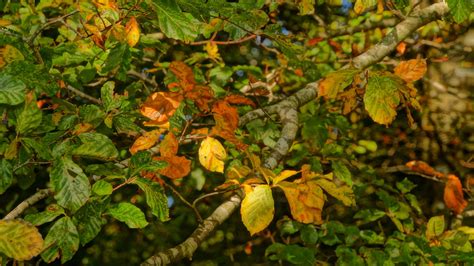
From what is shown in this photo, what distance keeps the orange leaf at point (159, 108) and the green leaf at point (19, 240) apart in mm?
810

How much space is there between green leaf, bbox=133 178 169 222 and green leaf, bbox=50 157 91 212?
168 millimetres

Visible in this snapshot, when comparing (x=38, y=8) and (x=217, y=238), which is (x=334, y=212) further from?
(x=38, y=8)

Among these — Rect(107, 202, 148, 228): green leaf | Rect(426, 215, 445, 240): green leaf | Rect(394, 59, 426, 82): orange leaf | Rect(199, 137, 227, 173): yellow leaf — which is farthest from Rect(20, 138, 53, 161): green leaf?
Rect(426, 215, 445, 240): green leaf

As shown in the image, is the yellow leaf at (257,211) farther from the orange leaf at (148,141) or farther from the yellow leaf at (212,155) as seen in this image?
the orange leaf at (148,141)

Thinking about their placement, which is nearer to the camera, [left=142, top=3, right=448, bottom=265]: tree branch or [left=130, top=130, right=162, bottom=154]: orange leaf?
[left=130, top=130, right=162, bottom=154]: orange leaf

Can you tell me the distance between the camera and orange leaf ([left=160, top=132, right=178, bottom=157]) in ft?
6.40

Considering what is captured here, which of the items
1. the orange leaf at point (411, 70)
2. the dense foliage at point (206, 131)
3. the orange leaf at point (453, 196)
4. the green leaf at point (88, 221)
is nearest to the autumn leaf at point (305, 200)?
the dense foliage at point (206, 131)

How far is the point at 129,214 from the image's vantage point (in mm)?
1505

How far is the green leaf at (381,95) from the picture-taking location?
180 centimetres

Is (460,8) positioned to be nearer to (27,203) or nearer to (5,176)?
(5,176)

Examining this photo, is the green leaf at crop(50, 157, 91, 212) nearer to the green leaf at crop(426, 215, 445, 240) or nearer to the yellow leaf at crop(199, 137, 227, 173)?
the yellow leaf at crop(199, 137, 227, 173)

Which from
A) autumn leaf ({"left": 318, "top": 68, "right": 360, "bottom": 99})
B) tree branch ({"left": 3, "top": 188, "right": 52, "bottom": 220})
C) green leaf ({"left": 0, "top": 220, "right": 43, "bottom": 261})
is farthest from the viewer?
autumn leaf ({"left": 318, "top": 68, "right": 360, "bottom": 99})

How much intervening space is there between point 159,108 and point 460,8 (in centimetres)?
122

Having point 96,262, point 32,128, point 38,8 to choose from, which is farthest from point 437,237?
point 96,262
